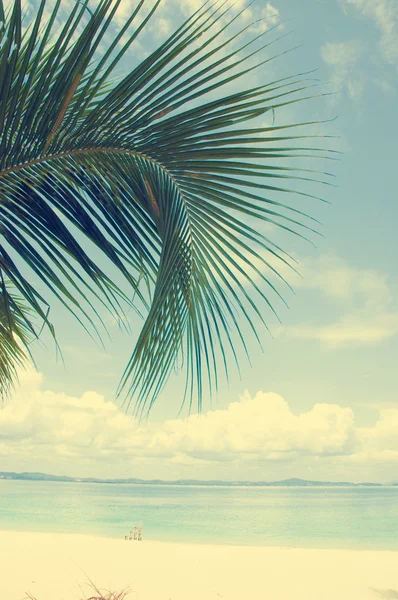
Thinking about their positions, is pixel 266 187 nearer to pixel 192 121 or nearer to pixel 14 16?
pixel 192 121

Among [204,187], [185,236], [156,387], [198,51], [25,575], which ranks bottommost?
[25,575]

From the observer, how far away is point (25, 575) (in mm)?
6805

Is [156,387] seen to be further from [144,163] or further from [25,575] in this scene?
[25,575]

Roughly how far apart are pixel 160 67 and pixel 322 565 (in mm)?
10289

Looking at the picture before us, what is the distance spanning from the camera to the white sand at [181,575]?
639 cm

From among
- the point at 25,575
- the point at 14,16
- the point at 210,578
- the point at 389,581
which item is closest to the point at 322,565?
the point at 389,581

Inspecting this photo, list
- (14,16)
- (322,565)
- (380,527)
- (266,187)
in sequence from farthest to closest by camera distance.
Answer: (380,527)
(322,565)
(266,187)
(14,16)

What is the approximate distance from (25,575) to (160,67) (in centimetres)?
711

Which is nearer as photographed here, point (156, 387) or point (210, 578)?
point (156, 387)

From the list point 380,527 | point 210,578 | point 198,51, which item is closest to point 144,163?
point 198,51

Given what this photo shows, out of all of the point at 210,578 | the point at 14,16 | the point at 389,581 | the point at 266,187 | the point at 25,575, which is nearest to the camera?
the point at 14,16

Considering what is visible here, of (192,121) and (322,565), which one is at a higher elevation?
(192,121)

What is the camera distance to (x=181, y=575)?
7.66 metres

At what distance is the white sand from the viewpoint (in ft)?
21.0
